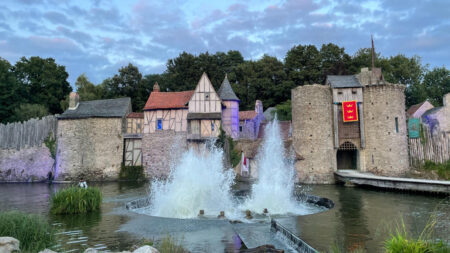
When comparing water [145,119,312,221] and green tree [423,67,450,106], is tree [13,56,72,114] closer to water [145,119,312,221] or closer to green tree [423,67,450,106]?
water [145,119,312,221]

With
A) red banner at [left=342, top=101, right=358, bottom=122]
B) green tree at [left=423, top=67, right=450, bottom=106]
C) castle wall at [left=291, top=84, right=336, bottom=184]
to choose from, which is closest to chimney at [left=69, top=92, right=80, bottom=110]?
castle wall at [left=291, top=84, right=336, bottom=184]

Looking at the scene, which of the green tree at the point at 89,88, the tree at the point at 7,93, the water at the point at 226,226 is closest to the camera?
the water at the point at 226,226

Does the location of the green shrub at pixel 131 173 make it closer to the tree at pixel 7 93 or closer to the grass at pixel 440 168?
the tree at pixel 7 93

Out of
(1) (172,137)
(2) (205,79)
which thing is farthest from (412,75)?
(1) (172,137)

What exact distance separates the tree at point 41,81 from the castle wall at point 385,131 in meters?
38.6

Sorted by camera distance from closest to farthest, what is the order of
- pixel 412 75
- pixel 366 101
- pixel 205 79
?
pixel 366 101
pixel 205 79
pixel 412 75

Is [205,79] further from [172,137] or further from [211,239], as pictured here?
[211,239]

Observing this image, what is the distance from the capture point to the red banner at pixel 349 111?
24312 mm

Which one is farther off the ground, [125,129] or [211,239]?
[125,129]

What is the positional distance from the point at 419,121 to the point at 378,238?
19.7 m

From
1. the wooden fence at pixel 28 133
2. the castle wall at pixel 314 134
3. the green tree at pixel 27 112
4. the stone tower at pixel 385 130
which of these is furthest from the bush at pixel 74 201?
the green tree at pixel 27 112

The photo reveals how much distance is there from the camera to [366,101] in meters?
24.6

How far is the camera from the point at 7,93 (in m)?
38.9

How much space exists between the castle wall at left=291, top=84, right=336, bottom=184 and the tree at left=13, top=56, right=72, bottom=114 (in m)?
33.8
